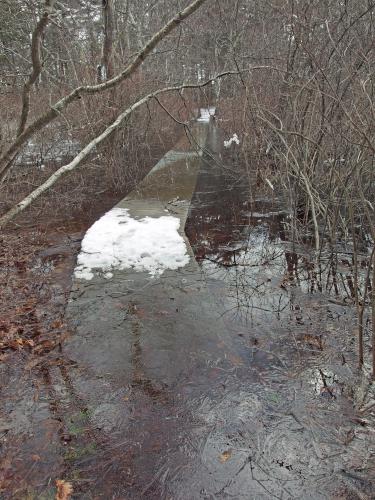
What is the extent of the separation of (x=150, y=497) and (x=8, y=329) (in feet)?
8.13

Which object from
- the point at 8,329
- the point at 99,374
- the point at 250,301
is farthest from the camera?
the point at 250,301

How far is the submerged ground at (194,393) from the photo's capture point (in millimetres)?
2684

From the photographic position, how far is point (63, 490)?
257cm

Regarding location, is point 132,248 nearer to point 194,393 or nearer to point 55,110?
point 194,393

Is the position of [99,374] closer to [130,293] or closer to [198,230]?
[130,293]

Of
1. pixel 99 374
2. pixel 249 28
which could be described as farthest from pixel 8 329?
pixel 249 28

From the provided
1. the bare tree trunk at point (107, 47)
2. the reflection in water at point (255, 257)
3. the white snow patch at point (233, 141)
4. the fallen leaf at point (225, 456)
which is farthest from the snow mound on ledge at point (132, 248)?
the white snow patch at point (233, 141)

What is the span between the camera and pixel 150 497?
2.56 metres

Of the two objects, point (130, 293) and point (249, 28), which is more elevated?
point (249, 28)

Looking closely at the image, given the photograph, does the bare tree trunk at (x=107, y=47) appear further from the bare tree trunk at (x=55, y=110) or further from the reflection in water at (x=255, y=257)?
the bare tree trunk at (x=55, y=110)

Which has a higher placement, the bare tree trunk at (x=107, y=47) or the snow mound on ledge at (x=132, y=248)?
the bare tree trunk at (x=107, y=47)

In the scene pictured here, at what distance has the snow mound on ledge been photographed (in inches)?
222

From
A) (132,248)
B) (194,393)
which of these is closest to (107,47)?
(132,248)

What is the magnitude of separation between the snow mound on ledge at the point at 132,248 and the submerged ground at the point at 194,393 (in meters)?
0.17
